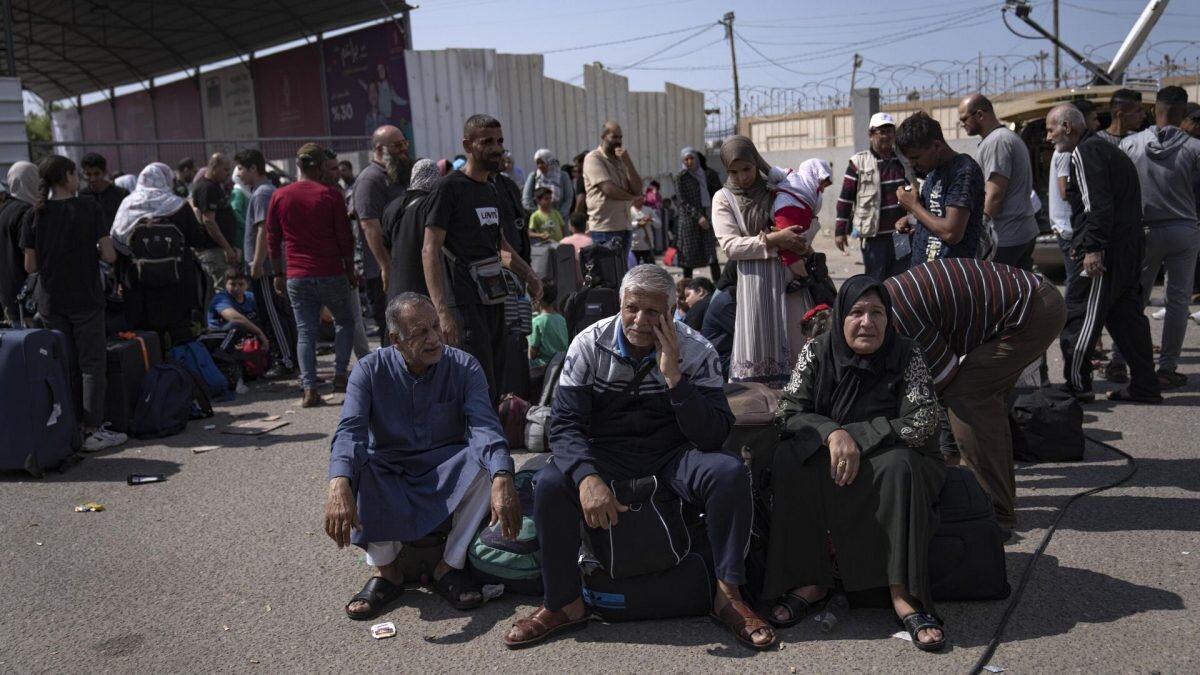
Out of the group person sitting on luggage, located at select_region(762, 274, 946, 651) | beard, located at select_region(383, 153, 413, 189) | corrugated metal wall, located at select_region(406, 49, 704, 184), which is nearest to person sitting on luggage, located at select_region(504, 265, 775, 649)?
person sitting on luggage, located at select_region(762, 274, 946, 651)

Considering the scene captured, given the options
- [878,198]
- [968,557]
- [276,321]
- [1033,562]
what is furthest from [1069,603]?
[276,321]

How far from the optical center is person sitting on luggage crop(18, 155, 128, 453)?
680cm

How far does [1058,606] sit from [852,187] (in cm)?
408

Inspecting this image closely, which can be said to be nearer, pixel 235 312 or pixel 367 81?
pixel 235 312

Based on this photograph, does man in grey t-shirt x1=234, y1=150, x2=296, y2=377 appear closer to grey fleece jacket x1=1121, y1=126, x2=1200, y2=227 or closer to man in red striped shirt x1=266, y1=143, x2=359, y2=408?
man in red striped shirt x1=266, y1=143, x2=359, y2=408

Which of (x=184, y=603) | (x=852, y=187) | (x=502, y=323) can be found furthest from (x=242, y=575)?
(x=852, y=187)

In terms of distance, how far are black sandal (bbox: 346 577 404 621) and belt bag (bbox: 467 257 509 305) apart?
1888 millimetres

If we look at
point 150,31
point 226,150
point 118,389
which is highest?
point 150,31

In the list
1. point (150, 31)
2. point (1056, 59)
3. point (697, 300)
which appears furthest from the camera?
point (1056, 59)

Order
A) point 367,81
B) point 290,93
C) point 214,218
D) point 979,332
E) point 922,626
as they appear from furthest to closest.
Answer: point 290,93 → point 367,81 → point 214,218 → point 979,332 → point 922,626

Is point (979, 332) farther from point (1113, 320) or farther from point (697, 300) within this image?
point (697, 300)

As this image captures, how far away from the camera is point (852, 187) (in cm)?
749

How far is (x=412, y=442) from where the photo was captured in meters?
4.50

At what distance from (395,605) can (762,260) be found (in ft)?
8.74
